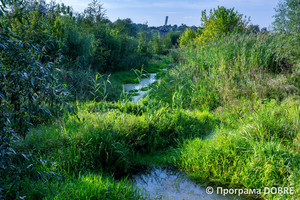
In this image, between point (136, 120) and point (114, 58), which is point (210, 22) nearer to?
point (114, 58)

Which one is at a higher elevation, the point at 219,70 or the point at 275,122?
the point at 219,70

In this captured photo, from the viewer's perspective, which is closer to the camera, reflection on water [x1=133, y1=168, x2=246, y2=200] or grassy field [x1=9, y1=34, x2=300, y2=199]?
grassy field [x1=9, y1=34, x2=300, y2=199]

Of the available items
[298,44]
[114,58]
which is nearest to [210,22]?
[114,58]

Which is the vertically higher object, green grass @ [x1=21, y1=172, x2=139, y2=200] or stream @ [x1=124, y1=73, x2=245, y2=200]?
green grass @ [x1=21, y1=172, x2=139, y2=200]

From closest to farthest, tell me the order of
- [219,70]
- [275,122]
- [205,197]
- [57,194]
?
[57,194], [205,197], [275,122], [219,70]

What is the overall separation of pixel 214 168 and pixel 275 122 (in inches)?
56.2

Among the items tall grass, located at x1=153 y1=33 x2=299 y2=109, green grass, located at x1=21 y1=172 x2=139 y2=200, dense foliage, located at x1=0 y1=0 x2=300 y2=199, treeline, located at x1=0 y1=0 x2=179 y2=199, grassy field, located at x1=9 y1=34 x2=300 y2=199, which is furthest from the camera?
tall grass, located at x1=153 y1=33 x2=299 y2=109

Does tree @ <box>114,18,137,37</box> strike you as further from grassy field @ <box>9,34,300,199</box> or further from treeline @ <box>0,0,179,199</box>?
grassy field @ <box>9,34,300,199</box>

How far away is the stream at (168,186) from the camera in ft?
10.0

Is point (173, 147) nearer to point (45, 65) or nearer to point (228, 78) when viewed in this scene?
point (45, 65)

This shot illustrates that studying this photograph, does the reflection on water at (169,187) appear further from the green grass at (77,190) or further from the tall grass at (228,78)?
the tall grass at (228,78)

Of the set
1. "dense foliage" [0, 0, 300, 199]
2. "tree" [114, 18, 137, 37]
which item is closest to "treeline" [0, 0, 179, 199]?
"dense foliage" [0, 0, 300, 199]

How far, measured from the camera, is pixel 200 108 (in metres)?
6.04

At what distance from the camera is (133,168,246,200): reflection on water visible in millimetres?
3059
